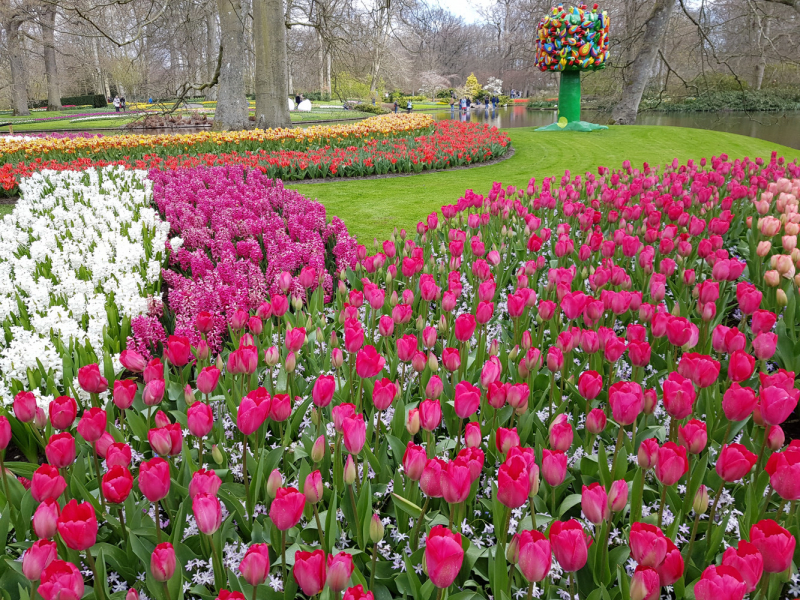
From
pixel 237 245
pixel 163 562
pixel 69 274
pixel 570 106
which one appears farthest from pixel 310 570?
pixel 570 106

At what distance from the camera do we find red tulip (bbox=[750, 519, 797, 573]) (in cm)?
107

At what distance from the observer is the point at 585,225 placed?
162 inches

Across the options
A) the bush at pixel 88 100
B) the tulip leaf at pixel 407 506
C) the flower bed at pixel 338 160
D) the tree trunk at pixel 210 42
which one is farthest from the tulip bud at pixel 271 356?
the bush at pixel 88 100

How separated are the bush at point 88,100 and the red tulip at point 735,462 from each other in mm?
50788

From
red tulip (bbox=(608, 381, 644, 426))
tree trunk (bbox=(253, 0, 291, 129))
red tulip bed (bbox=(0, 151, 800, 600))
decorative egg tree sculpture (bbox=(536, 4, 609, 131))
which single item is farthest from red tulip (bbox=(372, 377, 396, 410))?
decorative egg tree sculpture (bbox=(536, 4, 609, 131))

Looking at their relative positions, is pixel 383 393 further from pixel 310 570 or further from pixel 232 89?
pixel 232 89

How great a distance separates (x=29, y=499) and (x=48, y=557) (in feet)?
2.13

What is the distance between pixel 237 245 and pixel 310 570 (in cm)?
348

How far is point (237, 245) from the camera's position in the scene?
4262 mm

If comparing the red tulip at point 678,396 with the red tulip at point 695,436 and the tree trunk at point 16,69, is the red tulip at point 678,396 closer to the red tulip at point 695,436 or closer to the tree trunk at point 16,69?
the red tulip at point 695,436

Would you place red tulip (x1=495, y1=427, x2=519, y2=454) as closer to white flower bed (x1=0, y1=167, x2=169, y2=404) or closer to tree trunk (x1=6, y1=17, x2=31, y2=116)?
white flower bed (x1=0, y1=167, x2=169, y2=404)

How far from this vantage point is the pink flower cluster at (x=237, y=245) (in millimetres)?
3281

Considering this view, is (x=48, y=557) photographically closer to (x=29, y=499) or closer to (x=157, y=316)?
(x=29, y=499)

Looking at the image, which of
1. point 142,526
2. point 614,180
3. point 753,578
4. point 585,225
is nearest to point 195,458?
point 142,526
